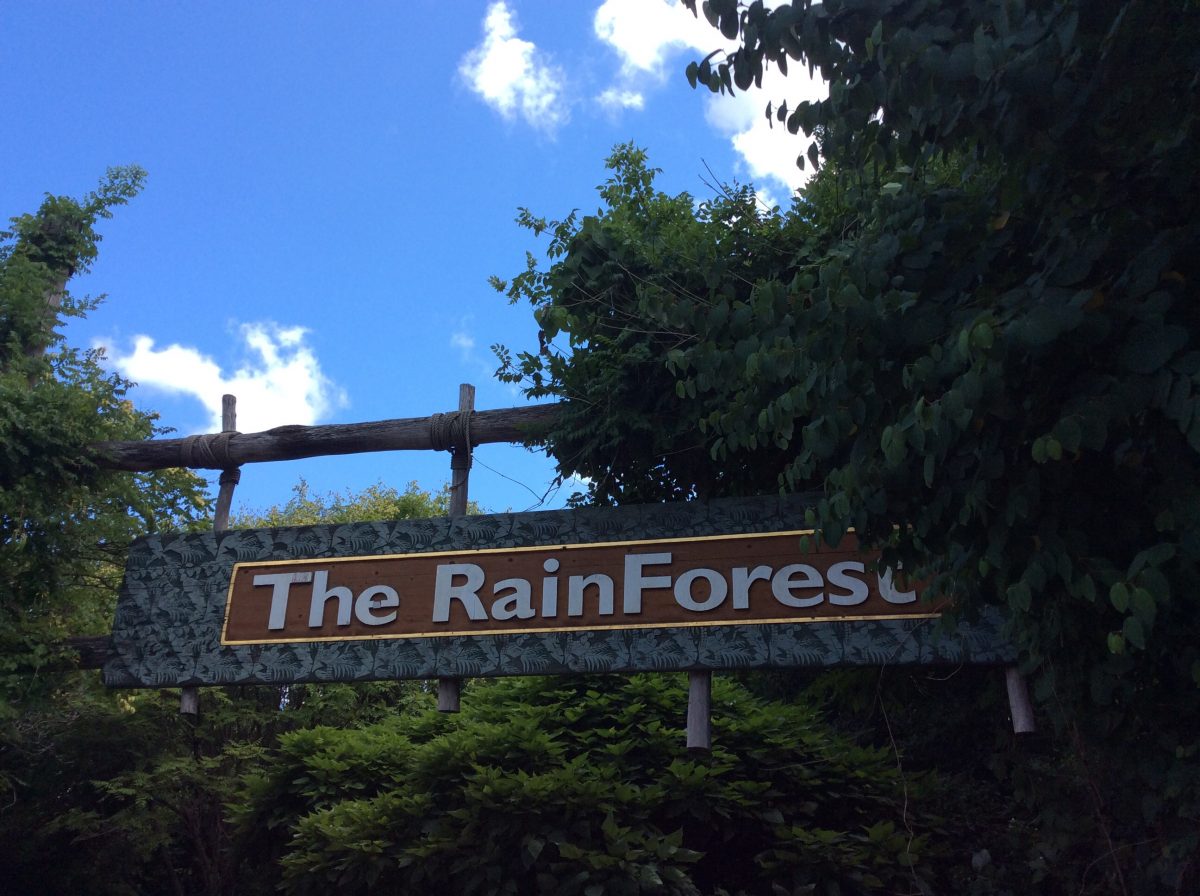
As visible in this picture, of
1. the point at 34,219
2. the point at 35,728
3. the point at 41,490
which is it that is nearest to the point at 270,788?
the point at 35,728

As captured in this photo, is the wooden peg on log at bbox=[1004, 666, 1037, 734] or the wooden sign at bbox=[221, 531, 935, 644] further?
the wooden sign at bbox=[221, 531, 935, 644]

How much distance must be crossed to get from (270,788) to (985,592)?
7159mm

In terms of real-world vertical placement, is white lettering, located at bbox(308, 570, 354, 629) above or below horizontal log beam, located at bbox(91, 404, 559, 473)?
below

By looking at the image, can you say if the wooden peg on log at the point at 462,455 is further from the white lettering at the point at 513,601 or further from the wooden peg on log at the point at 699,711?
the wooden peg on log at the point at 699,711

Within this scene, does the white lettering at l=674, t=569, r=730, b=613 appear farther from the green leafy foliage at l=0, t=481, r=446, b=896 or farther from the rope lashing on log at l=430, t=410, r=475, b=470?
the green leafy foliage at l=0, t=481, r=446, b=896

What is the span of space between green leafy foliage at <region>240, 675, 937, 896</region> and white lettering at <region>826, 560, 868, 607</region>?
129 cm

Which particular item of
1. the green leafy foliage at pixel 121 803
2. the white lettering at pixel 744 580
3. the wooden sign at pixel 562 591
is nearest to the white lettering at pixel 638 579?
the wooden sign at pixel 562 591

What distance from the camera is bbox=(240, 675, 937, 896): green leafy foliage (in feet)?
23.9

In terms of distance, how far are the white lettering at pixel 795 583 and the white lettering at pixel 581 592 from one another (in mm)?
1061

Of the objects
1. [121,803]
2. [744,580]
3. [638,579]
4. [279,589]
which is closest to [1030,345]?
[744,580]

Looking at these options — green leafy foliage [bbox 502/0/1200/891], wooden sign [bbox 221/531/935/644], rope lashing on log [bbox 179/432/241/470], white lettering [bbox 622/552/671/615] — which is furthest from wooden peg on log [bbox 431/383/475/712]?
green leafy foliage [bbox 502/0/1200/891]

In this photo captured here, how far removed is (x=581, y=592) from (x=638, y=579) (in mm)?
392

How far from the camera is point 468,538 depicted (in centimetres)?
727

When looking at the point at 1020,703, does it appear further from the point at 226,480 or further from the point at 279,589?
the point at 226,480
